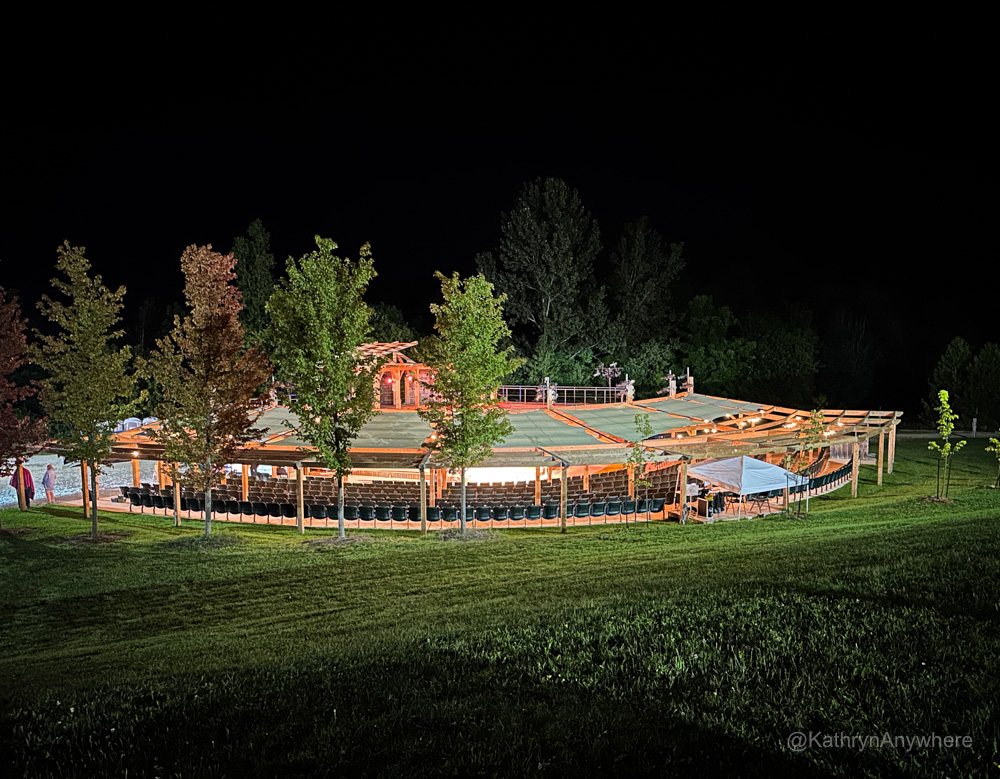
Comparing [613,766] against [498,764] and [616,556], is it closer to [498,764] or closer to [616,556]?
[498,764]

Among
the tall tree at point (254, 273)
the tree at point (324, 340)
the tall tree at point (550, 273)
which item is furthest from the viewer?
the tall tree at point (550, 273)

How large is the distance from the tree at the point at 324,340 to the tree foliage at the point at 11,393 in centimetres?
677

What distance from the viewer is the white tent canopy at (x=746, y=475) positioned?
20.2 metres

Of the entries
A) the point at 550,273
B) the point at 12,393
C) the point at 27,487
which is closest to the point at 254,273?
the point at 550,273

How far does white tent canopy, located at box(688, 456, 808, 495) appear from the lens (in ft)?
66.2

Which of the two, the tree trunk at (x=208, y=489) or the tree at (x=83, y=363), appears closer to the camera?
the tree at (x=83, y=363)

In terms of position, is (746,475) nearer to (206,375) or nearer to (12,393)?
(206,375)

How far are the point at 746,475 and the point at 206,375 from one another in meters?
15.0

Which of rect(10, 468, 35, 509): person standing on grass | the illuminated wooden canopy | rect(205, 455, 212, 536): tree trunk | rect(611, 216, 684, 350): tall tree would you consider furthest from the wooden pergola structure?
rect(611, 216, 684, 350): tall tree

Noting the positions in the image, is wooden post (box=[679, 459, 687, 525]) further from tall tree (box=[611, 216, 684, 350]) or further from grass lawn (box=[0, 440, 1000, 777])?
tall tree (box=[611, 216, 684, 350])

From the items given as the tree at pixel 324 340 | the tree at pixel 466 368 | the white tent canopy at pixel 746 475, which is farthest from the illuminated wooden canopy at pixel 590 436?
the tree at pixel 324 340

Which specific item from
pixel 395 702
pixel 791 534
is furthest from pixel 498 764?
pixel 791 534

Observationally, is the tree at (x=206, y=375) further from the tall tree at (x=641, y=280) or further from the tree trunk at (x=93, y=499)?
the tall tree at (x=641, y=280)

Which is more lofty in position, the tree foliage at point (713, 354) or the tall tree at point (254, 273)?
the tall tree at point (254, 273)
